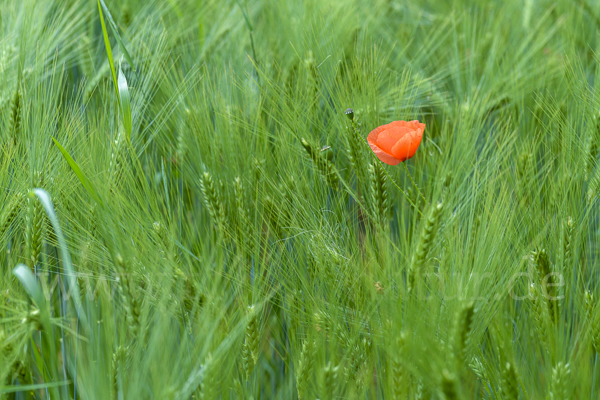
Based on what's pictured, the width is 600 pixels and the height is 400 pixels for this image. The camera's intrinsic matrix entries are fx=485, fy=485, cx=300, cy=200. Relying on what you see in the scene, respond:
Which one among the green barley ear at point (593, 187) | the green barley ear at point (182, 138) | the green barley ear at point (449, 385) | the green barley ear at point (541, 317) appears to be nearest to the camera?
the green barley ear at point (449, 385)

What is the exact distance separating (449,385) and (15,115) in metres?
0.71

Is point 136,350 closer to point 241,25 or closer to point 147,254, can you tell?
point 147,254

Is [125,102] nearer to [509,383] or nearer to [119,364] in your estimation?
[119,364]

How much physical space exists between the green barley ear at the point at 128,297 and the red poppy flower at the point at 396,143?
0.35 metres

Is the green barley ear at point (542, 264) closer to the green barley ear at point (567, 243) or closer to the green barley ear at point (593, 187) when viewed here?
the green barley ear at point (567, 243)

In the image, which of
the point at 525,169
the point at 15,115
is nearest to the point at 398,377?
the point at 525,169

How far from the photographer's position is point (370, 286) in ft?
1.80

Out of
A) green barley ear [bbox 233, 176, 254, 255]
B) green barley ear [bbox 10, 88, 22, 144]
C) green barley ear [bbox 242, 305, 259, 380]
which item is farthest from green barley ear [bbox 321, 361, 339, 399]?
green barley ear [bbox 10, 88, 22, 144]

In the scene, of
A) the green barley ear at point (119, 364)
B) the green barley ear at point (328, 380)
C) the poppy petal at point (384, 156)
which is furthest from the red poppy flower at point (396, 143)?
the green barley ear at point (119, 364)

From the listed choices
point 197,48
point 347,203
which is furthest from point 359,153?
point 197,48

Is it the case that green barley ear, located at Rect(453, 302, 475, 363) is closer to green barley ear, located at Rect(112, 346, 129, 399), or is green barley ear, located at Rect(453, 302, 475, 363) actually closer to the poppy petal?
the poppy petal

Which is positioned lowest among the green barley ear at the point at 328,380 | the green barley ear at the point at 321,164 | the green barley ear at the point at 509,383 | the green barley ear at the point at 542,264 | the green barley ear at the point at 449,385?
the green barley ear at the point at 509,383

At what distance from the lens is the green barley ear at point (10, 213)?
649 mm

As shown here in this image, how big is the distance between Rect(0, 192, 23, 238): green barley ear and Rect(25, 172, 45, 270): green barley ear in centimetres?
3
